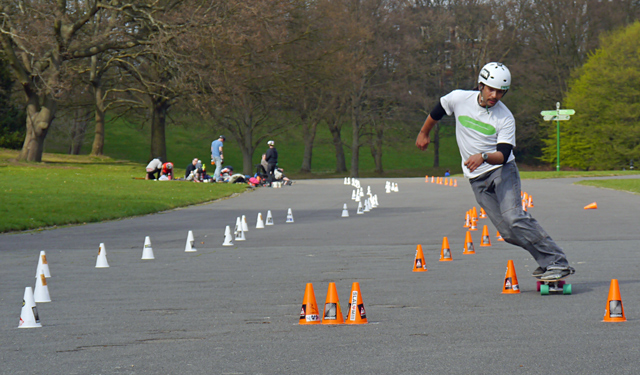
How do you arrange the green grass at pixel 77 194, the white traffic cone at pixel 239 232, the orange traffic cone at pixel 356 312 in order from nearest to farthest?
the orange traffic cone at pixel 356 312 < the white traffic cone at pixel 239 232 < the green grass at pixel 77 194

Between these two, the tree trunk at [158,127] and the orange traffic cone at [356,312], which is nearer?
the orange traffic cone at [356,312]

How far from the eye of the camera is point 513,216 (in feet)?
25.9

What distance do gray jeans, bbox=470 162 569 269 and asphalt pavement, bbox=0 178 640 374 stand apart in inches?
16.2

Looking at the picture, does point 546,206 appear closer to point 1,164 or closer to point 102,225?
point 102,225

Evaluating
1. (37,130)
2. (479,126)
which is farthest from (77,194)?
(37,130)

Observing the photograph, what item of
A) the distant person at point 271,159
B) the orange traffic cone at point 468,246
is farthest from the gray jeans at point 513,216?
the distant person at point 271,159

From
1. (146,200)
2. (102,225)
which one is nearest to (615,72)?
(146,200)

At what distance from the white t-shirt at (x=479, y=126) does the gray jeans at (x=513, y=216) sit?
4.4 inches

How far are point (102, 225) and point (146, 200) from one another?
5.90 m

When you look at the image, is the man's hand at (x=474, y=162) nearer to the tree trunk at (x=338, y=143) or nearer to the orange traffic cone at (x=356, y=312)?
the orange traffic cone at (x=356, y=312)

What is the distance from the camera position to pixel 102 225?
58.3ft

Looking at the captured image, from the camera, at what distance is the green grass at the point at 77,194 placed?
61.2 ft

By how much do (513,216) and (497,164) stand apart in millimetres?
520

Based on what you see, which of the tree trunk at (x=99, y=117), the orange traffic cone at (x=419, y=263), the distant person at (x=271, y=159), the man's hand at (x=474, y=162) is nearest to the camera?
the man's hand at (x=474, y=162)
